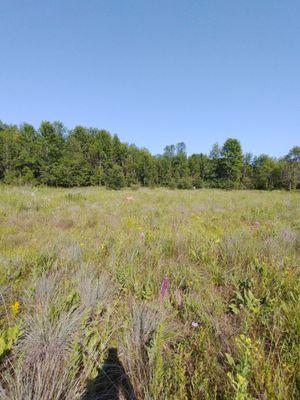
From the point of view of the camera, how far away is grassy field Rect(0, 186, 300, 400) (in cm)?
119

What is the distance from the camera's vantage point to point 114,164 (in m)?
44.2

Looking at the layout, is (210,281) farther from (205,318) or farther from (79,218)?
(79,218)

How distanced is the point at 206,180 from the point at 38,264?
48.6 m

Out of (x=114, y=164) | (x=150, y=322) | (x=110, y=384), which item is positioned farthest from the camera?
(x=114, y=164)

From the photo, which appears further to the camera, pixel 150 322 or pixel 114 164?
pixel 114 164

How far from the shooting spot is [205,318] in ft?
5.65

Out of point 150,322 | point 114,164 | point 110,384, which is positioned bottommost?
point 110,384

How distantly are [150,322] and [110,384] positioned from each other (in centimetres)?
47

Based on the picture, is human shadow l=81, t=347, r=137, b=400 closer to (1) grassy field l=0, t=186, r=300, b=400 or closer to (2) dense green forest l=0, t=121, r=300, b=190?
(1) grassy field l=0, t=186, r=300, b=400

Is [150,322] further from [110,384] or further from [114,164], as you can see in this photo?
[114,164]

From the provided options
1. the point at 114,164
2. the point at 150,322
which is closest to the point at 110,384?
the point at 150,322

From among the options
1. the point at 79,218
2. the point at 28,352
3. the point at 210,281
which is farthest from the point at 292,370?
the point at 79,218

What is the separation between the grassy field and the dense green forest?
1373 inches

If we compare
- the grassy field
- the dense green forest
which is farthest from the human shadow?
the dense green forest
